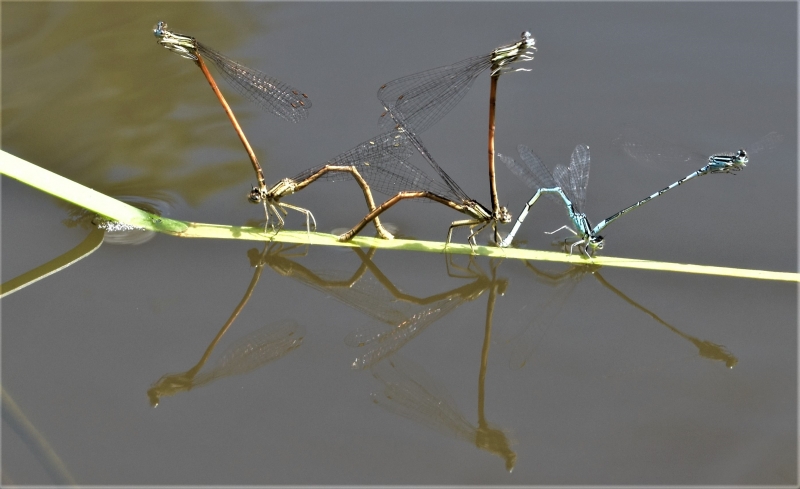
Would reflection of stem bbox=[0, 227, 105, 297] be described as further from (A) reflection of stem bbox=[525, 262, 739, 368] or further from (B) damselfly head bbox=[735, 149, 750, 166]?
(B) damselfly head bbox=[735, 149, 750, 166]

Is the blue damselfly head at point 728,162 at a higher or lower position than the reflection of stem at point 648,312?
higher

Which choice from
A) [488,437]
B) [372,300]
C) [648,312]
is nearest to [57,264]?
[372,300]

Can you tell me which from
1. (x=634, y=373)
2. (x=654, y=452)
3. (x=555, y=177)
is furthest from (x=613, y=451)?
(x=555, y=177)

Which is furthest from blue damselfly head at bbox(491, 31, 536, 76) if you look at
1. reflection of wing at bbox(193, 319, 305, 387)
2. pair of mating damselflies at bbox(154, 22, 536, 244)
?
reflection of wing at bbox(193, 319, 305, 387)

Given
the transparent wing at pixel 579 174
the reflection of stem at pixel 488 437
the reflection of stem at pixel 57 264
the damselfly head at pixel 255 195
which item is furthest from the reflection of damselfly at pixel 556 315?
the reflection of stem at pixel 57 264

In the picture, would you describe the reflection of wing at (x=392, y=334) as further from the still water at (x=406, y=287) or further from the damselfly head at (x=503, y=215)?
the damselfly head at (x=503, y=215)

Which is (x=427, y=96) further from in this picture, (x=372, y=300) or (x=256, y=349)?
(x=256, y=349)
